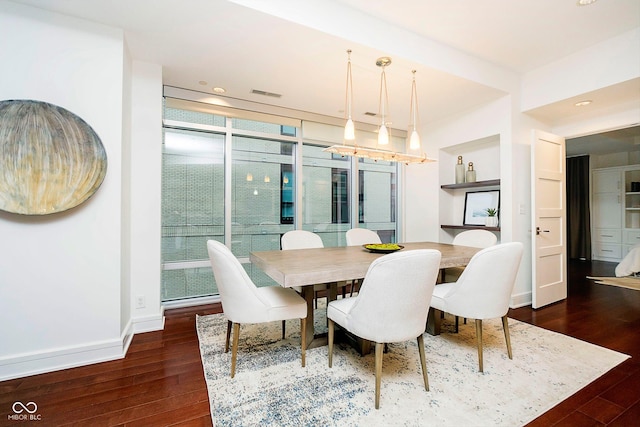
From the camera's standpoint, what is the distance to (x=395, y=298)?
152 centimetres

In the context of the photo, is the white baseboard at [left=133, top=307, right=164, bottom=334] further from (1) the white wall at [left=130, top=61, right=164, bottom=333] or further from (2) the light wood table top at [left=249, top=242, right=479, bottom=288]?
(2) the light wood table top at [left=249, top=242, right=479, bottom=288]

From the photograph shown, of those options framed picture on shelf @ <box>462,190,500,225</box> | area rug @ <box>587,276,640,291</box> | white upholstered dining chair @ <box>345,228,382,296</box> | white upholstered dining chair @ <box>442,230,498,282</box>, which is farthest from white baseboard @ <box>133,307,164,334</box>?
area rug @ <box>587,276,640,291</box>

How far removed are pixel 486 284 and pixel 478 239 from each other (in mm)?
1282

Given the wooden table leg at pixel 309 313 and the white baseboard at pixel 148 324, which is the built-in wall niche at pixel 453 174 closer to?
the wooden table leg at pixel 309 313

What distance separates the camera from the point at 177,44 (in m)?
2.40

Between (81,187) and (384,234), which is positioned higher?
(81,187)

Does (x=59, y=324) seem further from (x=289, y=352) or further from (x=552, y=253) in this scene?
(x=552, y=253)

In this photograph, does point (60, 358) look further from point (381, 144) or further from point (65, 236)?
point (381, 144)

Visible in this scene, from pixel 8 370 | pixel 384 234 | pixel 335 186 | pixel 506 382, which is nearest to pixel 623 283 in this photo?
pixel 384 234

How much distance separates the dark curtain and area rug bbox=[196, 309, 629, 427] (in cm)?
594

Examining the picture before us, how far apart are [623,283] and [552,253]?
7.27 ft

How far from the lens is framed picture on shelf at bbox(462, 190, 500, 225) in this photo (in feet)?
12.8

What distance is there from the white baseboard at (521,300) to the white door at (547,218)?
5.1 inches

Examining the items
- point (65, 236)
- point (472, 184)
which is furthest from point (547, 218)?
point (65, 236)
